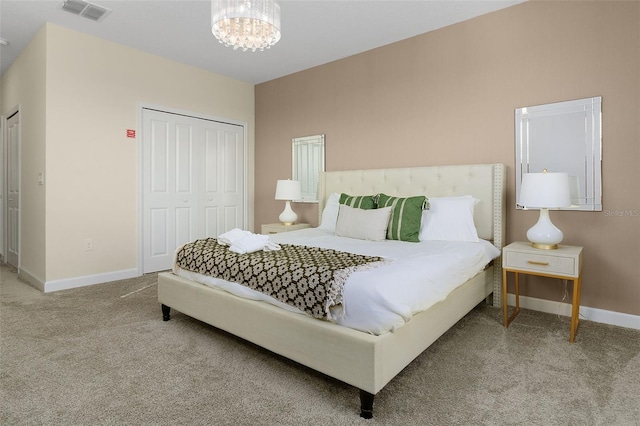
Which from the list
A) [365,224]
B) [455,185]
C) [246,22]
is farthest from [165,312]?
[455,185]

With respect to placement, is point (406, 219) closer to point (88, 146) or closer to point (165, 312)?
point (165, 312)

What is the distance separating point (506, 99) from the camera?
10.3ft

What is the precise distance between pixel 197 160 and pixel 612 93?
4.31 meters

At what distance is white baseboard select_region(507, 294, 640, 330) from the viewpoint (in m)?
2.63

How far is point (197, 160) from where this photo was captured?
4727 mm

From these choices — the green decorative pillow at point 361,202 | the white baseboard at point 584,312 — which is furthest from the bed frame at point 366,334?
the green decorative pillow at point 361,202

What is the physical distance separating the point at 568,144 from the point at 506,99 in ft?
2.06

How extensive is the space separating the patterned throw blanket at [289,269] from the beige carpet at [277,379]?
1.47 ft

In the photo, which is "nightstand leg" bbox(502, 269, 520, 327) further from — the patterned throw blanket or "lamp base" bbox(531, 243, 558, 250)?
the patterned throw blanket

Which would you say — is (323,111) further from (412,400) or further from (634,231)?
(412,400)

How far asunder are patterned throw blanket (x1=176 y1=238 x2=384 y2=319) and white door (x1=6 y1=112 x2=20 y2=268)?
3.10 metres

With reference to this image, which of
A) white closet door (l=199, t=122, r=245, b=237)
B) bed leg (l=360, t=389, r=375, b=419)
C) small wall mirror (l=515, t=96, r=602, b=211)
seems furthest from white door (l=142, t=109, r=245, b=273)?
small wall mirror (l=515, t=96, r=602, b=211)

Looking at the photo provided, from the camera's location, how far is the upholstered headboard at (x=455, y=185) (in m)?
3.06

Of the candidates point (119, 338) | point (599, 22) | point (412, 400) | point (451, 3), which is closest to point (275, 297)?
point (412, 400)
